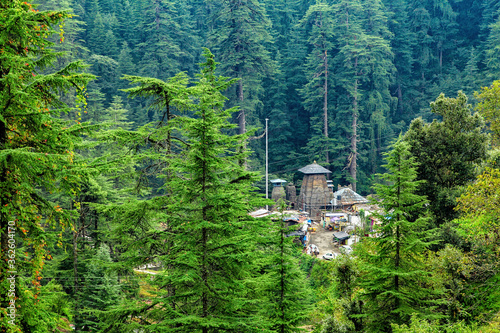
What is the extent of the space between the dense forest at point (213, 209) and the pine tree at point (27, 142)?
0.09 ft

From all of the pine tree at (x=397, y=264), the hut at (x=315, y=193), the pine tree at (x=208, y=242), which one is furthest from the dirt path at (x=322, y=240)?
the pine tree at (x=208, y=242)

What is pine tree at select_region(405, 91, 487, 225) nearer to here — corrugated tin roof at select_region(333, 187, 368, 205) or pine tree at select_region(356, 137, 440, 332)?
pine tree at select_region(356, 137, 440, 332)

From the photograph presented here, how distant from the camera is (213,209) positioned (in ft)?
26.4

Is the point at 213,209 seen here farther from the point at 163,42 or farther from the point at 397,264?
the point at 163,42

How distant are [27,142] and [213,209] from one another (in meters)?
3.57

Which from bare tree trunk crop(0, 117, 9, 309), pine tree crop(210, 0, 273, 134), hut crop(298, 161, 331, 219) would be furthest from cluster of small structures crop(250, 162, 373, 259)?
bare tree trunk crop(0, 117, 9, 309)

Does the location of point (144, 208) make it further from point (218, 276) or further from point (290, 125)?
point (290, 125)

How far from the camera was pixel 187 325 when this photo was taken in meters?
7.90

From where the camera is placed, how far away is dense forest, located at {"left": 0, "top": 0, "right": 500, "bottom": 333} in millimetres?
6047

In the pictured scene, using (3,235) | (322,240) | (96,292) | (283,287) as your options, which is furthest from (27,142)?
(322,240)

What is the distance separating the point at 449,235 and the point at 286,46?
1695 inches

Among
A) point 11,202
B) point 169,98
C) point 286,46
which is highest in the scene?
point 286,46

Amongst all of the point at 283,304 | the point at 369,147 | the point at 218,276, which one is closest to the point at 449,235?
the point at 283,304

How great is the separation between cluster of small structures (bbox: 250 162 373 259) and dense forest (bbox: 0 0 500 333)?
22.0 feet
